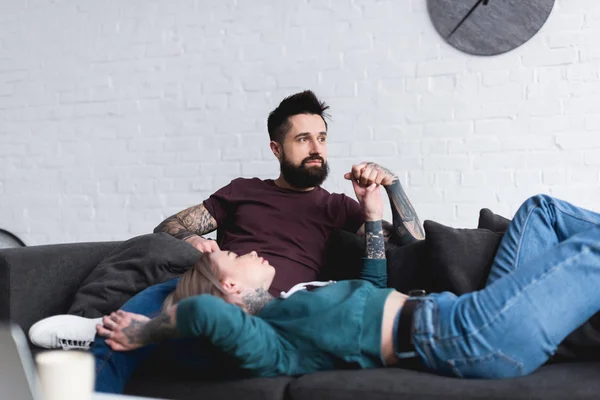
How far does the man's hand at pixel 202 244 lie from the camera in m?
2.37

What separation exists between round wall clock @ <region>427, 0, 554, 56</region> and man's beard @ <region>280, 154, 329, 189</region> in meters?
1.32

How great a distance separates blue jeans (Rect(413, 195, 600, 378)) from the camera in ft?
5.74

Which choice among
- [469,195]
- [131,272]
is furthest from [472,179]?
[131,272]

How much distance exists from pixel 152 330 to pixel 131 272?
79cm

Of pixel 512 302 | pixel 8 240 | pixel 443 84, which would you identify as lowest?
pixel 8 240

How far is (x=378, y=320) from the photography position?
1.87 metres

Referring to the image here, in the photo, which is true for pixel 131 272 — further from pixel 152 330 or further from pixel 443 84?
pixel 443 84

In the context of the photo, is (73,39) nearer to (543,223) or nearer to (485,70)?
(485,70)

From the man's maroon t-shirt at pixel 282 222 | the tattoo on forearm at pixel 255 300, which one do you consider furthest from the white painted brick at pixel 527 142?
the tattoo on forearm at pixel 255 300

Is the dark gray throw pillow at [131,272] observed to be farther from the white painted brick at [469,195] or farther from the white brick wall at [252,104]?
the white painted brick at [469,195]

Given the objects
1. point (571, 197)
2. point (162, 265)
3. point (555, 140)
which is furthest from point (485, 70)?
point (162, 265)

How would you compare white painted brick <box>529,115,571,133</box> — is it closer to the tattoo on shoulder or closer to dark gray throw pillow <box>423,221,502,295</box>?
dark gray throw pillow <box>423,221,502,295</box>

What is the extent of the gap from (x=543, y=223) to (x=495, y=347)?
2.02 ft

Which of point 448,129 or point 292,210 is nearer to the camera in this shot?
point 292,210
